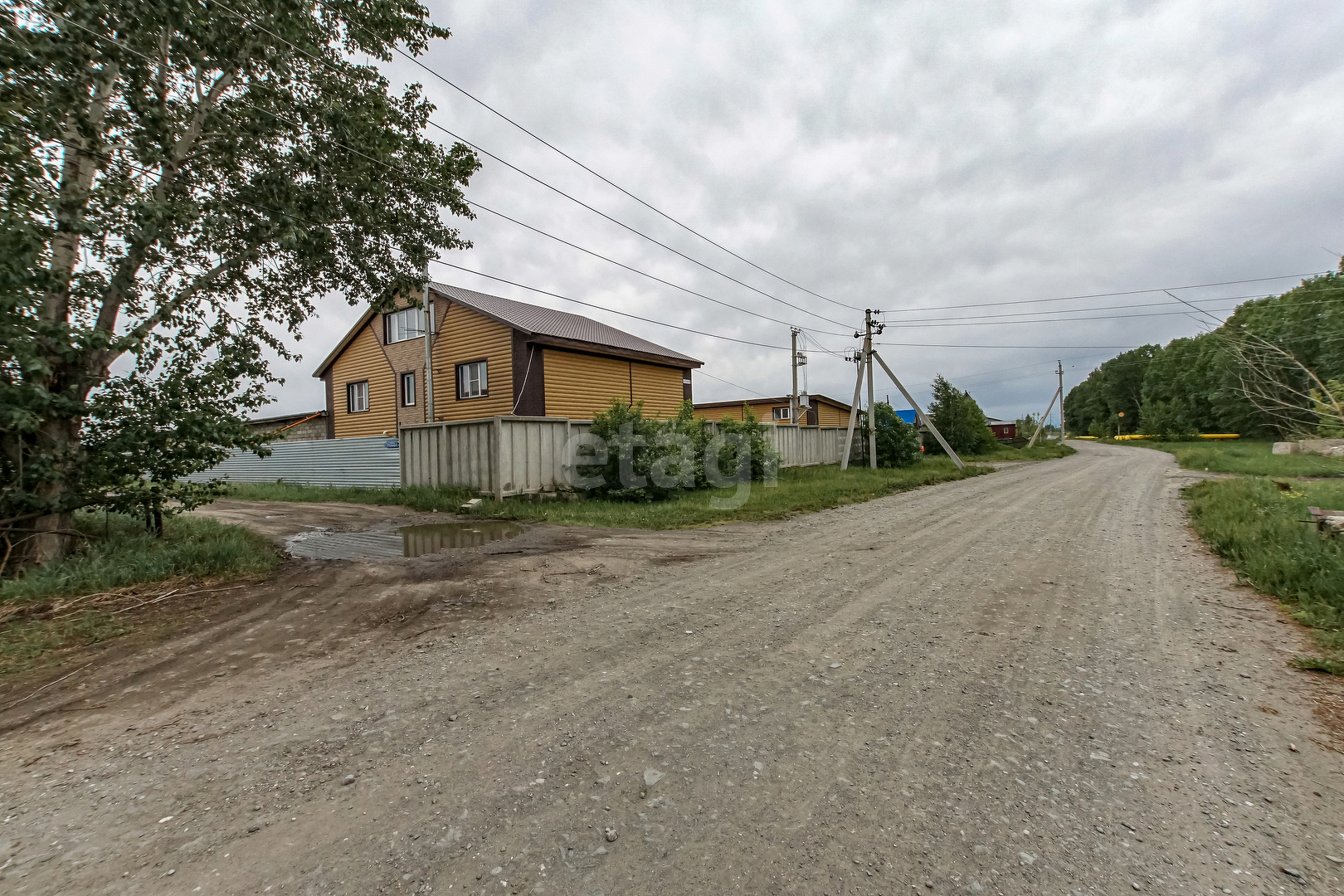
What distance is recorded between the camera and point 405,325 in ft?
68.2

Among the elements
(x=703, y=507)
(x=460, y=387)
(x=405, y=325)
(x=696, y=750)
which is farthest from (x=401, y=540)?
(x=405, y=325)

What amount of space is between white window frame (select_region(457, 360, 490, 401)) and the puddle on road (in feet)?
29.0

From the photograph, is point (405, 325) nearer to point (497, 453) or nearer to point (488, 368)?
point (488, 368)

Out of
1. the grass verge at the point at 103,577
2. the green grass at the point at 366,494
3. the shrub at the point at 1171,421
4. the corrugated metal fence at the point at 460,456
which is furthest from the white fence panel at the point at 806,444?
the shrub at the point at 1171,421

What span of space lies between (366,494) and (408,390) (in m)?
7.20

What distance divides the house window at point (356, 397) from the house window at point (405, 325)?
2.55m

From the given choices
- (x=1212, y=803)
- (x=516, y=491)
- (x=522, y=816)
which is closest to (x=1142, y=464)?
(x=516, y=491)

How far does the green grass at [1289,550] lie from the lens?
4160mm

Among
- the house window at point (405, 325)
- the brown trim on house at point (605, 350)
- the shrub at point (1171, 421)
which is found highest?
the house window at point (405, 325)

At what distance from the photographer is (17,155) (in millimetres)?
4586

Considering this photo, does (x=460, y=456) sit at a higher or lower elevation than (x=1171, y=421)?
lower

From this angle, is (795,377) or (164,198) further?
(795,377)

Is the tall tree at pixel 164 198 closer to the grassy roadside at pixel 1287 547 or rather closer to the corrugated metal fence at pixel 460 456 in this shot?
the corrugated metal fence at pixel 460 456

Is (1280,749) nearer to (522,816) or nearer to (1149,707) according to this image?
(1149,707)
